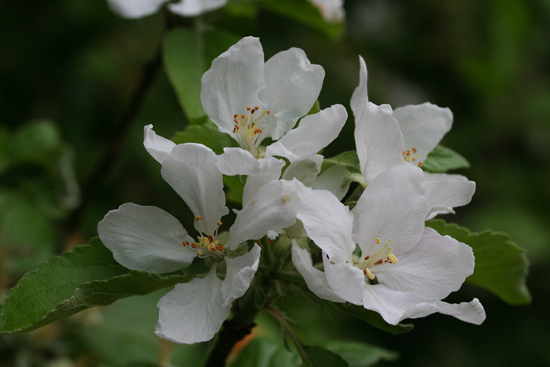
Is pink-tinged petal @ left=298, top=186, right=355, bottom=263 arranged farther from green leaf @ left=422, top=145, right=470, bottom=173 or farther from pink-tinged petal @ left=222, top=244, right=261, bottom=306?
green leaf @ left=422, top=145, right=470, bottom=173

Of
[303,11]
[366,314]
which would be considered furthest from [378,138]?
[303,11]

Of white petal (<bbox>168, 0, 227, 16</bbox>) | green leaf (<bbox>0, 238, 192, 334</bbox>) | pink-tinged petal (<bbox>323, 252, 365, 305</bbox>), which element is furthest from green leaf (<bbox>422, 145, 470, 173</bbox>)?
white petal (<bbox>168, 0, 227, 16</bbox>)

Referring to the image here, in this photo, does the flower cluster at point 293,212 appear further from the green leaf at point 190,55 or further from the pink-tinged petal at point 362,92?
the green leaf at point 190,55

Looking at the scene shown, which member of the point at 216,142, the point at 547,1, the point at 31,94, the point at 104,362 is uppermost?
the point at 216,142

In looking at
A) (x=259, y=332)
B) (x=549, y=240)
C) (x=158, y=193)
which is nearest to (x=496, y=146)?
(x=549, y=240)

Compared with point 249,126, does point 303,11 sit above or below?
below

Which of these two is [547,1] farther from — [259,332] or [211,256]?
[211,256]

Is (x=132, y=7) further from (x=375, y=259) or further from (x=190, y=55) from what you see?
(x=375, y=259)
